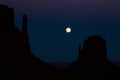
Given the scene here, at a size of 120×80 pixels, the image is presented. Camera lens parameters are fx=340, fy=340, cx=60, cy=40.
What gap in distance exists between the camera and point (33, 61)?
210 feet

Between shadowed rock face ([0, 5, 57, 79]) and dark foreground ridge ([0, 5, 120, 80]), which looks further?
dark foreground ridge ([0, 5, 120, 80])

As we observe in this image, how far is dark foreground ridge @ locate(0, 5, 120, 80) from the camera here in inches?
2208

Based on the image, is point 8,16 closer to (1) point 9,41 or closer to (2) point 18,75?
(1) point 9,41

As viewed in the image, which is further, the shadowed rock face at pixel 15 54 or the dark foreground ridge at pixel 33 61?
the dark foreground ridge at pixel 33 61

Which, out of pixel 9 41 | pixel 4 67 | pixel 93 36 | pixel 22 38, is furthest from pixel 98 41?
pixel 4 67

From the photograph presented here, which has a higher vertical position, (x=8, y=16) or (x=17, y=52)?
(x=8, y=16)

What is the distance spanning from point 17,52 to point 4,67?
955cm

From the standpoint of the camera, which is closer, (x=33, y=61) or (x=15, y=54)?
(x=15, y=54)

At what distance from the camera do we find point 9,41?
6669cm

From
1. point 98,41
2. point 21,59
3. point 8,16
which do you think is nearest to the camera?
point 21,59

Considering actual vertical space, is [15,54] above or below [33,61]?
above

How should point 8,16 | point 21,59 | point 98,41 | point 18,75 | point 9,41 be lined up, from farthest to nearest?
point 98,41 < point 8,16 < point 9,41 < point 21,59 < point 18,75

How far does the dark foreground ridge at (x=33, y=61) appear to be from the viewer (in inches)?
2208

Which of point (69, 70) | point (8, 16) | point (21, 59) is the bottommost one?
point (69, 70)
